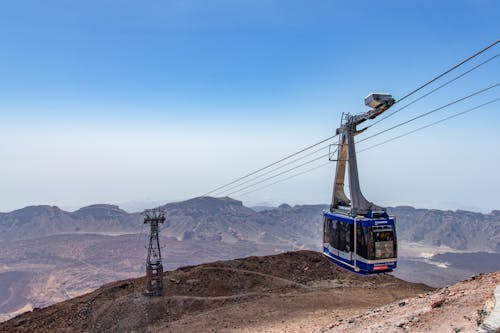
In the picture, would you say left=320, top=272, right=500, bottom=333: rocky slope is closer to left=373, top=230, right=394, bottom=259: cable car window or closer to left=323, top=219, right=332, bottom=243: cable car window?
left=373, top=230, right=394, bottom=259: cable car window

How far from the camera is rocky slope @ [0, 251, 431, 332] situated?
20.8 meters

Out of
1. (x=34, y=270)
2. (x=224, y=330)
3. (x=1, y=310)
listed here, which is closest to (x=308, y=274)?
(x=224, y=330)

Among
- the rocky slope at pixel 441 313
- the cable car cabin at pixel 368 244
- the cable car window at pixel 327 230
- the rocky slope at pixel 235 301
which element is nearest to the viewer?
the rocky slope at pixel 441 313

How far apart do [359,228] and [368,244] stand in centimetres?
87

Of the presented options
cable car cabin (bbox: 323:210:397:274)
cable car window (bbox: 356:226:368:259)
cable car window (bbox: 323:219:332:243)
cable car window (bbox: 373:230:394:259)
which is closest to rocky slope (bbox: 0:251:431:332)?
cable car cabin (bbox: 323:210:397:274)

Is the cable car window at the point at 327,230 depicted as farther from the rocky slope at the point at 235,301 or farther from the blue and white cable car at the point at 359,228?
the rocky slope at the point at 235,301

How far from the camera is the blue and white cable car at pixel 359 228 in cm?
1712

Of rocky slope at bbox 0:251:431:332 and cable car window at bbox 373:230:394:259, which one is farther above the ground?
cable car window at bbox 373:230:394:259

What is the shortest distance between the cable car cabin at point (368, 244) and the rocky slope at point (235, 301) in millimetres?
3732

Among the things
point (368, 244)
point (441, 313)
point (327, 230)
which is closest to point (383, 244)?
point (368, 244)

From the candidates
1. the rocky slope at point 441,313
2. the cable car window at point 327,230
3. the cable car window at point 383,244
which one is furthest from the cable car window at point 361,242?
the rocky slope at point 441,313

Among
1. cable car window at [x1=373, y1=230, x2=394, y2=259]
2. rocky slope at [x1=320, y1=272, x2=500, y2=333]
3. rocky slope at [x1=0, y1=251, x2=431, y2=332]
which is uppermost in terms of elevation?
cable car window at [x1=373, y1=230, x2=394, y2=259]

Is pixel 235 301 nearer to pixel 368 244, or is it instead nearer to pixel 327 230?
pixel 327 230

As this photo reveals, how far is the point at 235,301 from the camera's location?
81.4 ft
